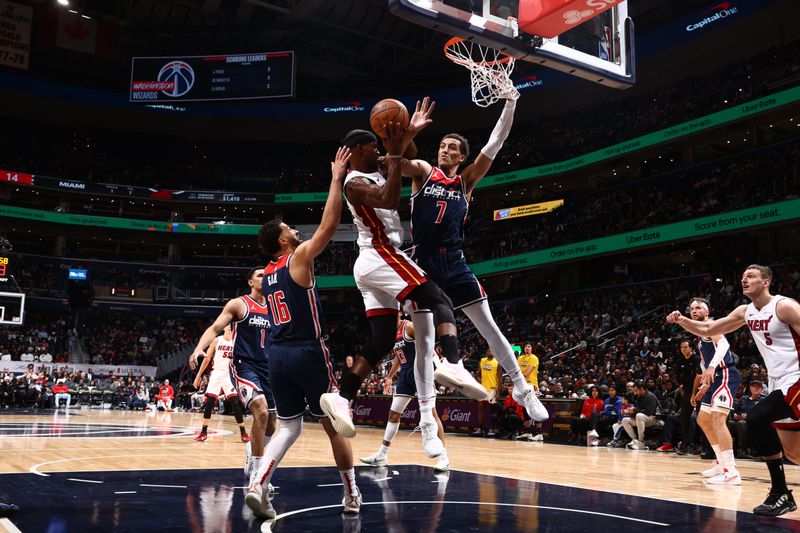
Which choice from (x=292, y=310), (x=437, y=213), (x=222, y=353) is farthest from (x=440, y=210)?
(x=222, y=353)

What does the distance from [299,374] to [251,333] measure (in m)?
2.80

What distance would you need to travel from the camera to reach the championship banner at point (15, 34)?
99.1 ft

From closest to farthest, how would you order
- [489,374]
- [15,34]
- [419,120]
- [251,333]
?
1. [419,120]
2. [251,333]
3. [489,374]
4. [15,34]

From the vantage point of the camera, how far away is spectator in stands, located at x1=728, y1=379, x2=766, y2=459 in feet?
40.1

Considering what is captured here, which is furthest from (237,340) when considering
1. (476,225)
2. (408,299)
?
(476,225)

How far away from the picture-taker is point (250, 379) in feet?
24.8

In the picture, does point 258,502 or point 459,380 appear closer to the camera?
point 258,502

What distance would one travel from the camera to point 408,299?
214 inches

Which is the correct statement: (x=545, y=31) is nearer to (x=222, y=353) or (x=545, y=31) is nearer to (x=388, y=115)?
(x=388, y=115)

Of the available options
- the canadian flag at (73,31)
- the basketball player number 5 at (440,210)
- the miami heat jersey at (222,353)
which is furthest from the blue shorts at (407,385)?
the canadian flag at (73,31)

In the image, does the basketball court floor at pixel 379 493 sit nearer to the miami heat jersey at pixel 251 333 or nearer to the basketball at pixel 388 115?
the miami heat jersey at pixel 251 333

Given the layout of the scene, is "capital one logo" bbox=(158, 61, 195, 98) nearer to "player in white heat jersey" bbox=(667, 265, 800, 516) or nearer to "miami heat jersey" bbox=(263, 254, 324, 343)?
"miami heat jersey" bbox=(263, 254, 324, 343)

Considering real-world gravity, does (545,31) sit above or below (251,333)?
above

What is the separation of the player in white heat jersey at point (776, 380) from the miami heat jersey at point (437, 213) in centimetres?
198
